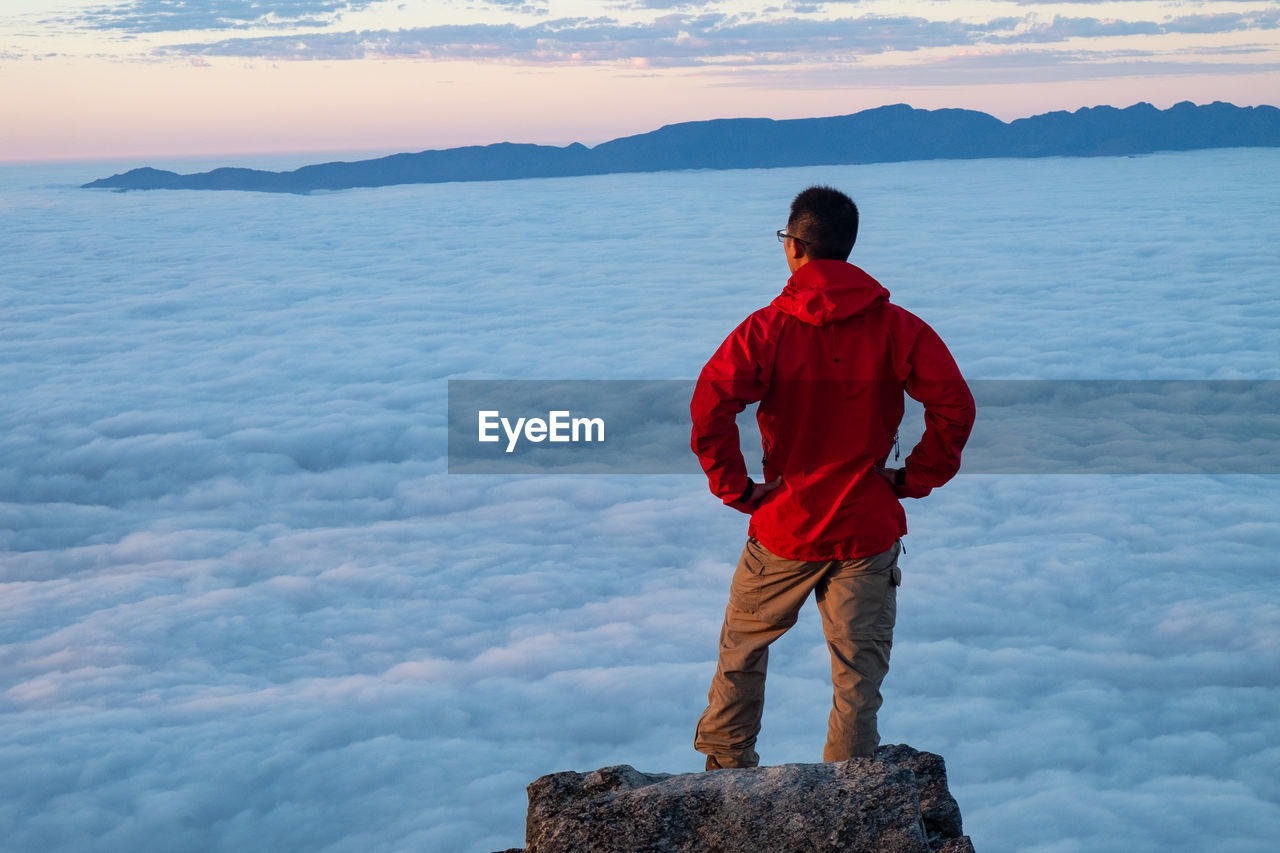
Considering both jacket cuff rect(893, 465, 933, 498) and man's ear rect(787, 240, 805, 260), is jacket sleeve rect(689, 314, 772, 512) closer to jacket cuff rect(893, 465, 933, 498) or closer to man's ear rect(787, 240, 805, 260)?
man's ear rect(787, 240, 805, 260)

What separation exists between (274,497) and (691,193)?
74424 mm

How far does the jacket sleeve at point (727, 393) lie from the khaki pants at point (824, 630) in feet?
0.90

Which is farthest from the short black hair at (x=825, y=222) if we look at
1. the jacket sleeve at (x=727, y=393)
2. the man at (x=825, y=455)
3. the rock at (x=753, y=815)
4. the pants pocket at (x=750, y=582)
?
the rock at (x=753, y=815)

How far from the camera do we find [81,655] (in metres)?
7.88

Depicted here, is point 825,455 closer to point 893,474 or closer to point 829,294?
point 893,474

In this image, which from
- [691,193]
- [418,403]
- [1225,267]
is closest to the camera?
[418,403]

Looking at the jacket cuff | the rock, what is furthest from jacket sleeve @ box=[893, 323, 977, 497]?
the rock

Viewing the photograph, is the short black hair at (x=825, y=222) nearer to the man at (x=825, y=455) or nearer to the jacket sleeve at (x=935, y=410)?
the man at (x=825, y=455)

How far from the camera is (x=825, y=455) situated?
2.70 meters

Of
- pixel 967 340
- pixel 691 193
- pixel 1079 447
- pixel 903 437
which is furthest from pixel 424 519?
pixel 691 193

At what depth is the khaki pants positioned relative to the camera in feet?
8.79

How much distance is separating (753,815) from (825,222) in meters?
1.35

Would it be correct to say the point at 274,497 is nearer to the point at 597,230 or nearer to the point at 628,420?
the point at 628,420

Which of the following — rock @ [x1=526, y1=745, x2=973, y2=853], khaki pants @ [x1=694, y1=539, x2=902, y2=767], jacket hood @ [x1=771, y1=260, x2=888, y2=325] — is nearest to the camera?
rock @ [x1=526, y1=745, x2=973, y2=853]
